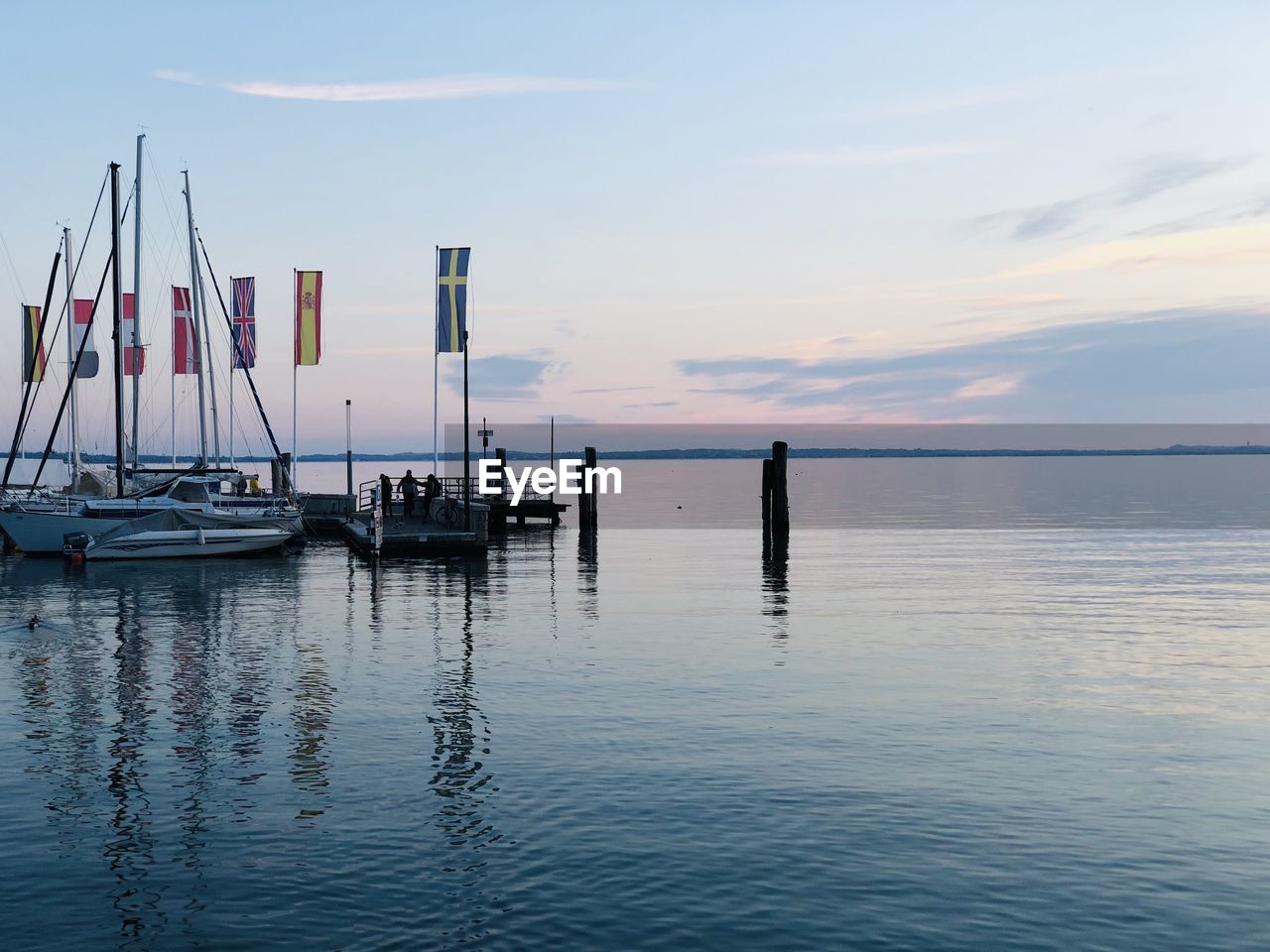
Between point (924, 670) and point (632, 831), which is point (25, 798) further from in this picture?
point (924, 670)

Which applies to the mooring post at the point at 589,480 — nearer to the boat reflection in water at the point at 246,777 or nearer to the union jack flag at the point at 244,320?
the union jack flag at the point at 244,320

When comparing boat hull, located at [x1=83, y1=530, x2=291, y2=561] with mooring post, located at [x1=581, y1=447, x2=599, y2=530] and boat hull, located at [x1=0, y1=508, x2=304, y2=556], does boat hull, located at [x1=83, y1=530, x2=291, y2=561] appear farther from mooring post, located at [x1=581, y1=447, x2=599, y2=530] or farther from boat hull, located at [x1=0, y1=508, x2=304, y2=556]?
mooring post, located at [x1=581, y1=447, x2=599, y2=530]

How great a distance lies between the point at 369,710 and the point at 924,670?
1061cm

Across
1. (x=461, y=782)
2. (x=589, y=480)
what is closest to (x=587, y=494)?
(x=589, y=480)

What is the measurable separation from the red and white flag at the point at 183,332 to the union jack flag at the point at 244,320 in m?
2.76

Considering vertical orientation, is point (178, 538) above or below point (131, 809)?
above

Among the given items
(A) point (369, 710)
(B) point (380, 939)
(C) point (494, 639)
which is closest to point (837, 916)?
(B) point (380, 939)

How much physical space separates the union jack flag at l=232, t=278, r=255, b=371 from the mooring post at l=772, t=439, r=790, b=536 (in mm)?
27136

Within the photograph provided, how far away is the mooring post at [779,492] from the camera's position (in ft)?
208

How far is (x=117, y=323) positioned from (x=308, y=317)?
1325 centimetres

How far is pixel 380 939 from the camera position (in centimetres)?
1026

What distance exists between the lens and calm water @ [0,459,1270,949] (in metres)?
10.9

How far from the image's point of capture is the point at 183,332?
65500mm

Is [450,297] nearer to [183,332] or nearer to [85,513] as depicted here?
[183,332]
